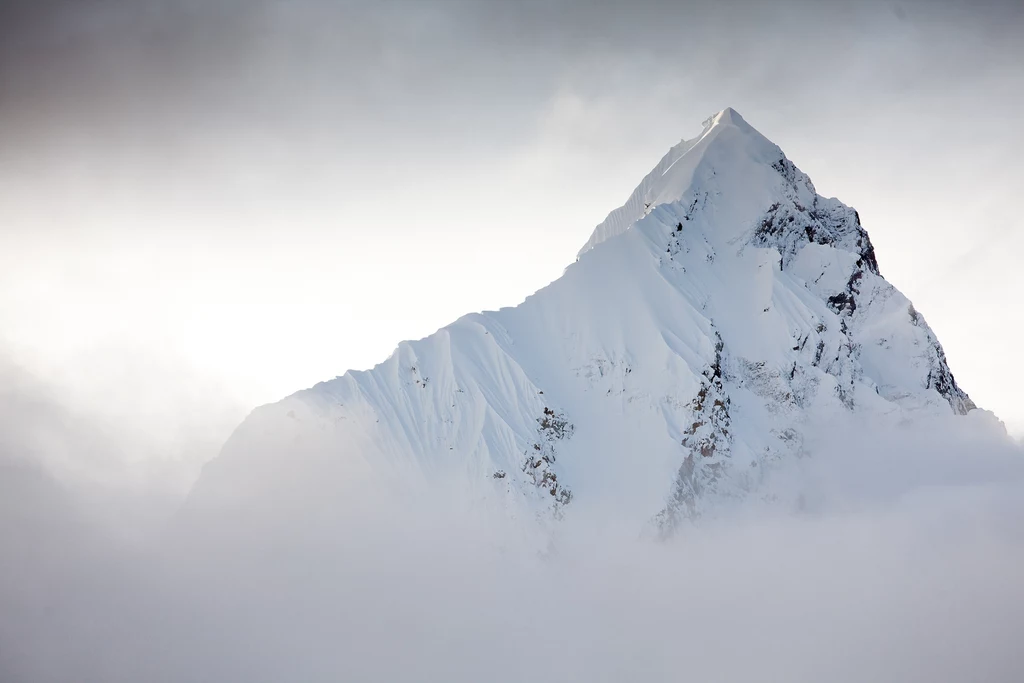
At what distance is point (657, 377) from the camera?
136625 millimetres

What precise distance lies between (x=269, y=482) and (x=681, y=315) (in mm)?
78698

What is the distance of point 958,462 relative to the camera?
154 metres

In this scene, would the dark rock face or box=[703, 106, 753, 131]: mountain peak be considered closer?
the dark rock face

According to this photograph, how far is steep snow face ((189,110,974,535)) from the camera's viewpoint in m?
Result: 125

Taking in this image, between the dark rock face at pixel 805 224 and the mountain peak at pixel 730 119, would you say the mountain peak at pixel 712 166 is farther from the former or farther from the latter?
the dark rock face at pixel 805 224

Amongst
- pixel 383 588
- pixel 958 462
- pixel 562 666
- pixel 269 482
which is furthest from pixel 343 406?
pixel 958 462

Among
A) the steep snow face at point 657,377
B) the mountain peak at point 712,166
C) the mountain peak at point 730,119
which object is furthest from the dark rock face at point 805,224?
the mountain peak at point 730,119

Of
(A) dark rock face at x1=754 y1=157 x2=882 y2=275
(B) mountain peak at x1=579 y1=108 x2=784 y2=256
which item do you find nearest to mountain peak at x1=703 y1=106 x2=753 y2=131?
(B) mountain peak at x1=579 y1=108 x2=784 y2=256

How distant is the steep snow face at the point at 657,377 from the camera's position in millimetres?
125062

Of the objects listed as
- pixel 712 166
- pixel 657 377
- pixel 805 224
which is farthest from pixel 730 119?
pixel 657 377

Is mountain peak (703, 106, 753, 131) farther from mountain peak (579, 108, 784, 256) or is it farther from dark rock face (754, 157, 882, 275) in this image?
dark rock face (754, 157, 882, 275)

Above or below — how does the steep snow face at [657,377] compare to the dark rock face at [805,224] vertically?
below

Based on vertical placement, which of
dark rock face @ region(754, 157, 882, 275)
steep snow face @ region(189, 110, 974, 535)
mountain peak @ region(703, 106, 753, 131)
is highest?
mountain peak @ region(703, 106, 753, 131)

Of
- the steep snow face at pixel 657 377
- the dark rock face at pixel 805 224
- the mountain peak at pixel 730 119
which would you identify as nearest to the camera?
the steep snow face at pixel 657 377
